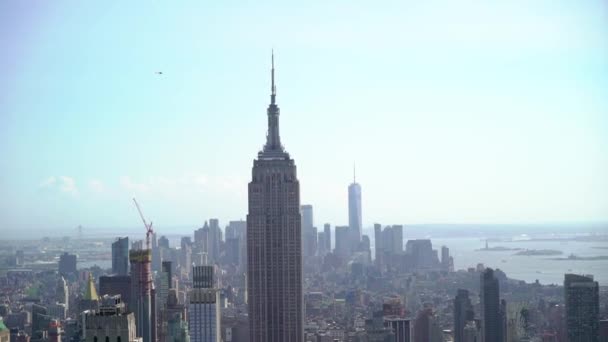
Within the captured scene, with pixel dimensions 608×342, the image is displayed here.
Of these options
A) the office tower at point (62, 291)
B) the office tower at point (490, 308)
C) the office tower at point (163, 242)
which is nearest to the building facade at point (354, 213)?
the office tower at point (490, 308)

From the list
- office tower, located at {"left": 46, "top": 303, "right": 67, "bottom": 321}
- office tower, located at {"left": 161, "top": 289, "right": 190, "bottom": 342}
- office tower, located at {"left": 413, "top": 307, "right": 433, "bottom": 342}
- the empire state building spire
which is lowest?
office tower, located at {"left": 413, "top": 307, "right": 433, "bottom": 342}

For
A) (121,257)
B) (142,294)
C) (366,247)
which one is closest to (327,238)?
(366,247)

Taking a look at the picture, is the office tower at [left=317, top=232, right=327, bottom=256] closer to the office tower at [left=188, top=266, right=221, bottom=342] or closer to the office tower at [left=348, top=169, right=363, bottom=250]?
the office tower at [left=348, top=169, right=363, bottom=250]

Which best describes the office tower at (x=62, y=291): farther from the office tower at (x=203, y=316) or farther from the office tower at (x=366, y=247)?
the office tower at (x=366, y=247)

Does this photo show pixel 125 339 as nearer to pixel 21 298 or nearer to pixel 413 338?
pixel 21 298

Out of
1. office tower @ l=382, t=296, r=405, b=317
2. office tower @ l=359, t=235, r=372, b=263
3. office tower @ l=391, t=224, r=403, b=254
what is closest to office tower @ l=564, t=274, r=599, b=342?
office tower @ l=382, t=296, r=405, b=317

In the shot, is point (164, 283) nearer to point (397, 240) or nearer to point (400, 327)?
point (400, 327)

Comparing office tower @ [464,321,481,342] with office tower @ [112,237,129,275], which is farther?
office tower @ [112,237,129,275]
